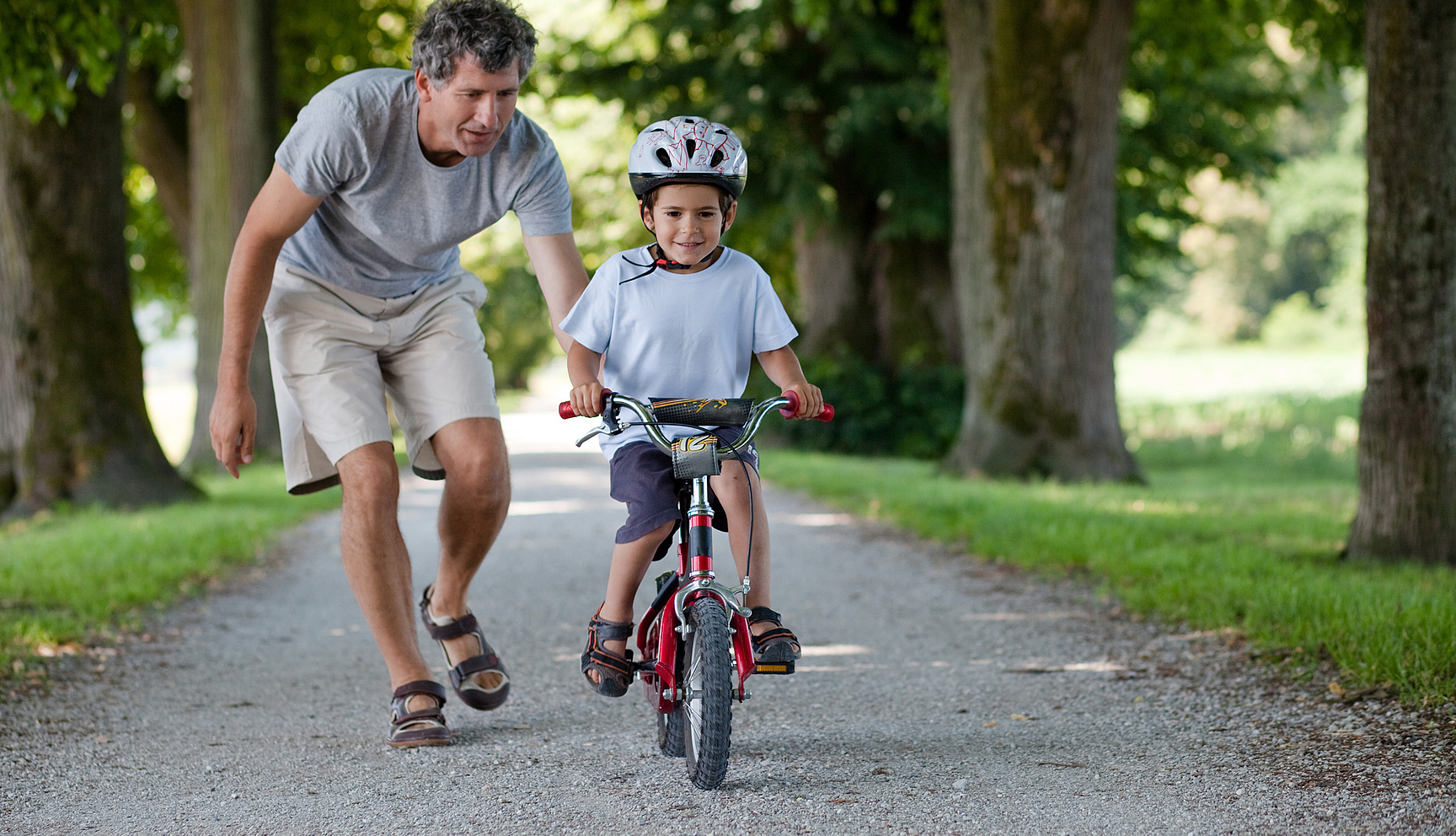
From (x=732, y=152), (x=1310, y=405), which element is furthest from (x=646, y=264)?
(x=1310, y=405)

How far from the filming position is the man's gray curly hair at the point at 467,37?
142 inches

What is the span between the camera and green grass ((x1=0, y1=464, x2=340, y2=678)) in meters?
5.57

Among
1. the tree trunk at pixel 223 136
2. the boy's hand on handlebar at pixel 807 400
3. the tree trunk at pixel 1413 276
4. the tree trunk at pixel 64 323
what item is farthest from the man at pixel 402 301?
the tree trunk at pixel 223 136

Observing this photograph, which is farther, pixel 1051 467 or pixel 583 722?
pixel 1051 467

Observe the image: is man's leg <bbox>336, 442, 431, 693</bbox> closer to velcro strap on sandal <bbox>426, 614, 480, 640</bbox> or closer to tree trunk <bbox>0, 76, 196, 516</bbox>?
velcro strap on sandal <bbox>426, 614, 480, 640</bbox>

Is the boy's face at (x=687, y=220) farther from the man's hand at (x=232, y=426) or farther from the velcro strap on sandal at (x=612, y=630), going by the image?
the man's hand at (x=232, y=426)

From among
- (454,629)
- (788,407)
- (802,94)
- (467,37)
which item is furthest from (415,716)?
(802,94)

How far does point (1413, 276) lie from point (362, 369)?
15.9ft

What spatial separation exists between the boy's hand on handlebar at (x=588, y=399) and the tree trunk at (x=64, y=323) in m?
7.68

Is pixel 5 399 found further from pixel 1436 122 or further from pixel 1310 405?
pixel 1310 405

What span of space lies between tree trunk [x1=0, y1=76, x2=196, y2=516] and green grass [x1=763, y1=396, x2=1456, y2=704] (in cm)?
571

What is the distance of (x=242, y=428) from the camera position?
12.8 feet

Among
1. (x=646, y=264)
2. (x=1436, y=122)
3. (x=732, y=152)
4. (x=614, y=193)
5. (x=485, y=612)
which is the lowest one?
(x=485, y=612)

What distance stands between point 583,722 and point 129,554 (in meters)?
4.31
